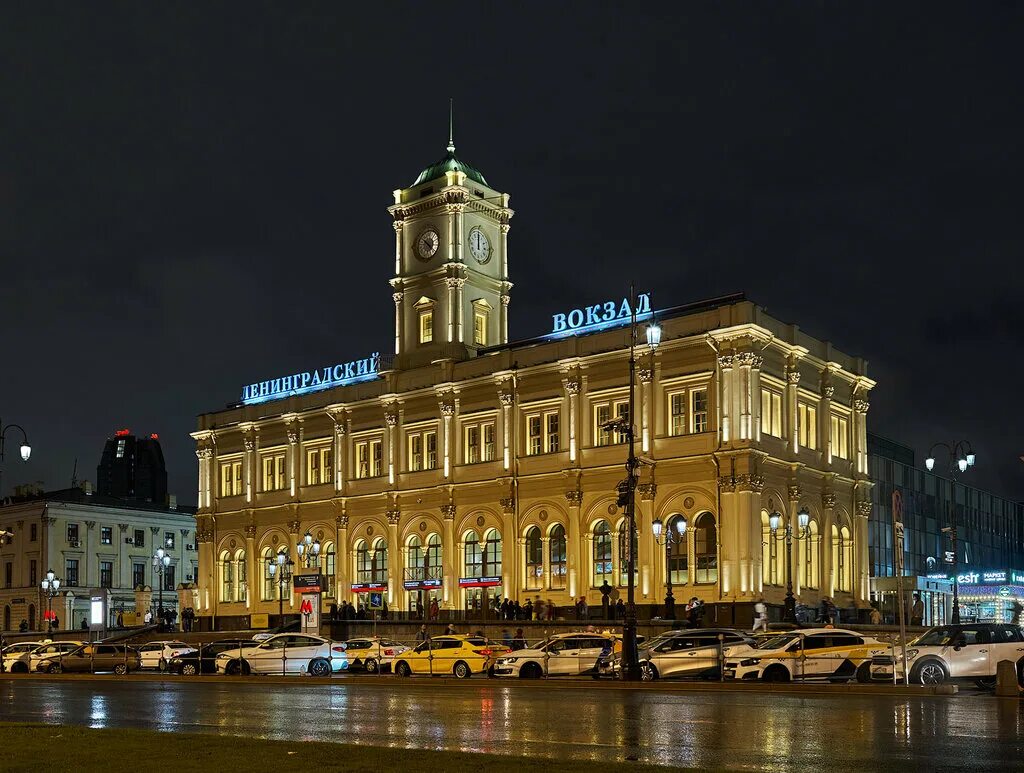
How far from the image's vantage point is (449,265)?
80312mm

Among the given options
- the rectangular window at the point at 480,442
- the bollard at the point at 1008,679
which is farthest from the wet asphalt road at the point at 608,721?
the rectangular window at the point at 480,442

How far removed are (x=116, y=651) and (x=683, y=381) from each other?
2995cm

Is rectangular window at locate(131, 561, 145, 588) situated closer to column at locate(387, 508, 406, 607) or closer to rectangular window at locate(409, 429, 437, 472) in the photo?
column at locate(387, 508, 406, 607)

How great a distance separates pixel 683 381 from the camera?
6588cm

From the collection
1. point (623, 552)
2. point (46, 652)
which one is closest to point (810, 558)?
point (623, 552)

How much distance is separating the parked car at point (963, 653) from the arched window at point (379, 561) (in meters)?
49.9

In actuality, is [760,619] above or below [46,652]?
above

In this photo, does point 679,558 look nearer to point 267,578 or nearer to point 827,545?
point 827,545

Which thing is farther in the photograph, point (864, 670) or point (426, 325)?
point (426, 325)

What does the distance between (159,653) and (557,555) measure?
80.2 ft

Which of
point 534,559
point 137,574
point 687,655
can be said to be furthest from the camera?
point 137,574

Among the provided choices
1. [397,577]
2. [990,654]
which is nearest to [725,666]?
[990,654]

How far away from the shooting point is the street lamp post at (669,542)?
56.2 metres

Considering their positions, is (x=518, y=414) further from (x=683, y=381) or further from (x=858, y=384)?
(x=858, y=384)
